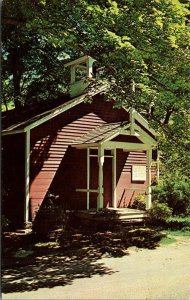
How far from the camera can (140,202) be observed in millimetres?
19016

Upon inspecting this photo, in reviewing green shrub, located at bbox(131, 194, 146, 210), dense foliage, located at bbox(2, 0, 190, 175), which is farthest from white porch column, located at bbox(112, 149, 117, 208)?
dense foliage, located at bbox(2, 0, 190, 175)

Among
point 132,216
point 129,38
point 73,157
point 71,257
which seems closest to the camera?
point 129,38

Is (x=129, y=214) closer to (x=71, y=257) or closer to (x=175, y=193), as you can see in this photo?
(x=175, y=193)

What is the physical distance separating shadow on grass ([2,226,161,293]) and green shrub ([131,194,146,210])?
3017 millimetres

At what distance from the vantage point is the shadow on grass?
29.1 feet

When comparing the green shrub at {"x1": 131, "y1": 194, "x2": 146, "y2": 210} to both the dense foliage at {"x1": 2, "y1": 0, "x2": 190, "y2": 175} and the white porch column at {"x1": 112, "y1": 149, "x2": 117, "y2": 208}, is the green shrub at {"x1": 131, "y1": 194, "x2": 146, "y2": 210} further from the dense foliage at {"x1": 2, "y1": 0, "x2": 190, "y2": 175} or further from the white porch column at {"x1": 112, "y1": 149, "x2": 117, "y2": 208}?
the dense foliage at {"x1": 2, "y1": 0, "x2": 190, "y2": 175}

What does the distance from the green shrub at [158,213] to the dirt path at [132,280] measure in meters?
4.52

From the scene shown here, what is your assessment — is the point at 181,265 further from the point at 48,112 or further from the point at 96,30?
the point at 48,112

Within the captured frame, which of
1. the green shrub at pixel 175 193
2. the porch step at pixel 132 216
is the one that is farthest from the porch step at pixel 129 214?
the green shrub at pixel 175 193

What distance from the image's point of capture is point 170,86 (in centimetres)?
1296

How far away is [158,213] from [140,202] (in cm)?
223

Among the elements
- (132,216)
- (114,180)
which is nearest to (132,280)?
(132,216)

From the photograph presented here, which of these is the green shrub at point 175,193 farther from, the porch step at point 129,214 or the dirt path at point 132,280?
the dirt path at point 132,280

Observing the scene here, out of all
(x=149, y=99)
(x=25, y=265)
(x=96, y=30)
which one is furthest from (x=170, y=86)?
(x=25, y=265)
